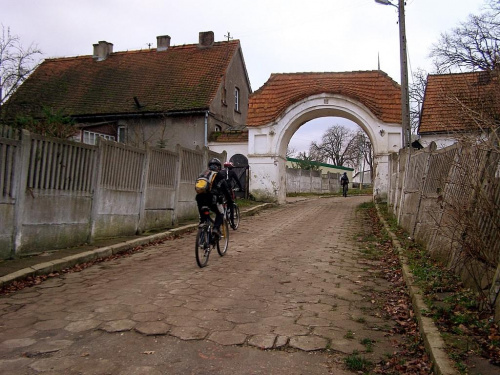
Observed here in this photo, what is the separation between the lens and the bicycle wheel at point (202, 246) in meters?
7.43

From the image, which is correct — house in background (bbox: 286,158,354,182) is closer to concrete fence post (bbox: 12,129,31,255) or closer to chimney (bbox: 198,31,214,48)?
chimney (bbox: 198,31,214,48)

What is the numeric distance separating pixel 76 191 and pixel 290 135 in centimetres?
1719

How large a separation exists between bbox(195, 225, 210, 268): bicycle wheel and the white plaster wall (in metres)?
16.1

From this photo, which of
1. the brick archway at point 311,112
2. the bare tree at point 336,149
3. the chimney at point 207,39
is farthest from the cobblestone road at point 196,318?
the bare tree at point 336,149

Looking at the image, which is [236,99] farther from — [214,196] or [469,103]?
[469,103]

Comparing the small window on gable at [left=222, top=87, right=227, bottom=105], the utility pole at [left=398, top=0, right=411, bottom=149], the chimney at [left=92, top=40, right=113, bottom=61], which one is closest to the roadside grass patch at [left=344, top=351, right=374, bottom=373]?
the utility pole at [left=398, top=0, right=411, bottom=149]

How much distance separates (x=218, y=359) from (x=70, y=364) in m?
1.23

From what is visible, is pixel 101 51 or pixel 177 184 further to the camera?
pixel 101 51

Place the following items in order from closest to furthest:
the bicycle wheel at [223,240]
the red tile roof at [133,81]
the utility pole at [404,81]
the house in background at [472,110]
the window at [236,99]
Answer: the house in background at [472,110], the bicycle wheel at [223,240], the utility pole at [404,81], the red tile roof at [133,81], the window at [236,99]

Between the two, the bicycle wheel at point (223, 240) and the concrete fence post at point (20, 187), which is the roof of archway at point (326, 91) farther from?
the concrete fence post at point (20, 187)

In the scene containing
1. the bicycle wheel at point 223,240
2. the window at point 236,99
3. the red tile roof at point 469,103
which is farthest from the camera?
the window at point 236,99

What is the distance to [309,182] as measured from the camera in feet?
141

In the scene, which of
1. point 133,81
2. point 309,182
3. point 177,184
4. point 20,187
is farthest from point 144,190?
point 309,182

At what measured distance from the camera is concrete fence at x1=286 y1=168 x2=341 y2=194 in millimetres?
38625
